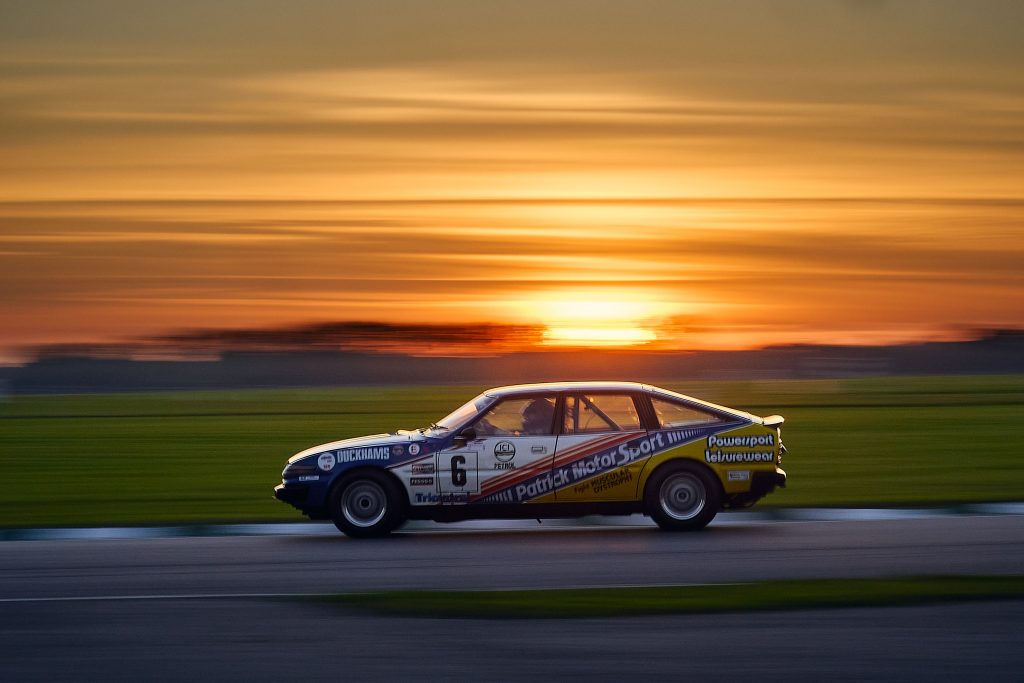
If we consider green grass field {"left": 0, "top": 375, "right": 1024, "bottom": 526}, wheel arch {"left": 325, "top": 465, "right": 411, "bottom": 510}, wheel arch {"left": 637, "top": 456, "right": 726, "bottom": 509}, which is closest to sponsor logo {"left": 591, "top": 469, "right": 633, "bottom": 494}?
wheel arch {"left": 637, "top": 456, "right": 726, "bottom": 509}

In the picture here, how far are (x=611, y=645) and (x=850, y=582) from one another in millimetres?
2423

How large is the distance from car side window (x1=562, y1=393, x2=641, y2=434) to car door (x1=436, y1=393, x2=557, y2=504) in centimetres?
24

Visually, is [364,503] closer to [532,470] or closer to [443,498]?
[443,498]

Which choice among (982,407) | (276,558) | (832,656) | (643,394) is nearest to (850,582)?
(832,656)

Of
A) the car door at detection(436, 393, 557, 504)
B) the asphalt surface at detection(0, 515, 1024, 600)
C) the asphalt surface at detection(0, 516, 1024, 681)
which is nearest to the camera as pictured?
the asphalt surface at detection(0, 516, 1024, 681)

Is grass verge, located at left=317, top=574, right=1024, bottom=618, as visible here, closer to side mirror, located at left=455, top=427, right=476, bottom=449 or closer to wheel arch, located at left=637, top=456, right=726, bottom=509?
wheel arch, located at left=637, top=456, right=726, bottom=509

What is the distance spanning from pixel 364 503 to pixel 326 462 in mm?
525

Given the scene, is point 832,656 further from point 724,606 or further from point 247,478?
point 247,478

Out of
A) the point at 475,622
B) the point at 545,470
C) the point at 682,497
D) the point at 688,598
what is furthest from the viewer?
the point at 682,497

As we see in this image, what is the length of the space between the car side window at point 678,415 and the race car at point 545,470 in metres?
0.03

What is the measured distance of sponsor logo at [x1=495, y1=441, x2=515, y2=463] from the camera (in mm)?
11336

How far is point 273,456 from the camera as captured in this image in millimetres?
21547

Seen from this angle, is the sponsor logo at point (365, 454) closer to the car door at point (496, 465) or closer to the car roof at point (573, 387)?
the car door at point (496, 465)

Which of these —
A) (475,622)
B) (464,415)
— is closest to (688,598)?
(475,622)
